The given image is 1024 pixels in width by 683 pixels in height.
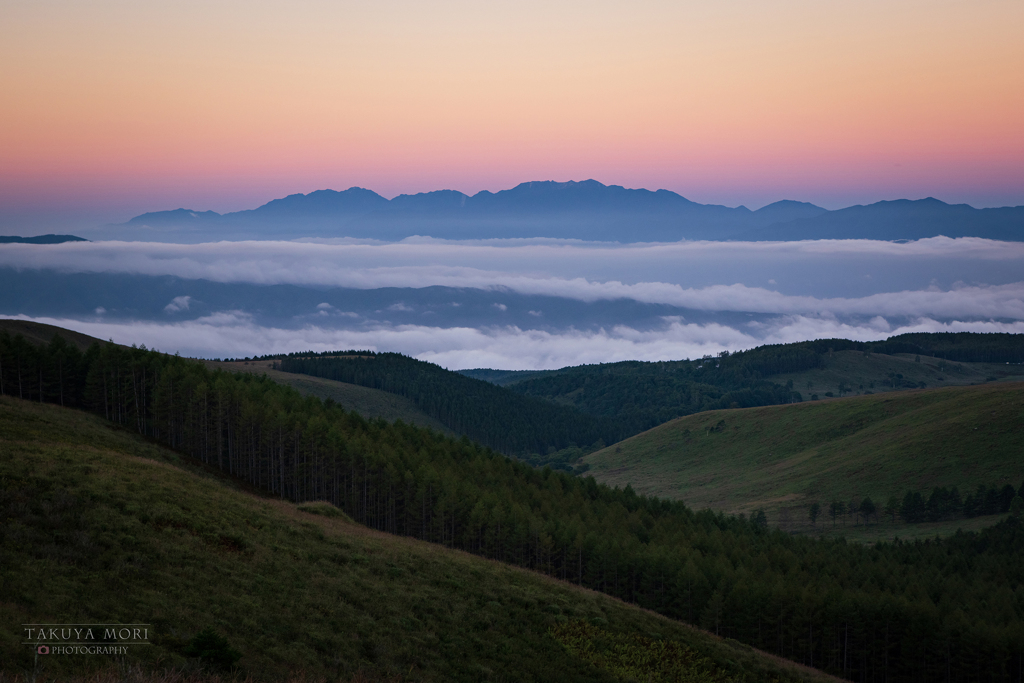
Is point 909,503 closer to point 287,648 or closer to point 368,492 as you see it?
point 368,492

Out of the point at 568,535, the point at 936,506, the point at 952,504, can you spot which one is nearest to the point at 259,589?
the point at 568,535

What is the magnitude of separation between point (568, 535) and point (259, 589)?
55031 millimetres

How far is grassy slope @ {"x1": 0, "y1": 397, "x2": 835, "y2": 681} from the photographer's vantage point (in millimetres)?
25703

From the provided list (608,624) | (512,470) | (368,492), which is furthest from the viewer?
(512,470)

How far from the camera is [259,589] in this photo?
3175cm

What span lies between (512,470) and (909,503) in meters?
120

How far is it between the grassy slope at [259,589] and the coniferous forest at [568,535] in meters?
28.5

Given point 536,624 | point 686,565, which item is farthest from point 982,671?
point 536,624

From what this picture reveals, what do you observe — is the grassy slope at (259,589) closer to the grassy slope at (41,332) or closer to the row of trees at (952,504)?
the grassy slope at (41,332)

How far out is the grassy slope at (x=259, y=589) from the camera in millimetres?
25703

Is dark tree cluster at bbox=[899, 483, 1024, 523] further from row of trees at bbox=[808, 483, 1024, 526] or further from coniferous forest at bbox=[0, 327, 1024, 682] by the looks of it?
coniferous forest at bbox=[0, 327, 1024, 682]

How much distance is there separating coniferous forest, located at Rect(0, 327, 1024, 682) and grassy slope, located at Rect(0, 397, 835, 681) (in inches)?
1122

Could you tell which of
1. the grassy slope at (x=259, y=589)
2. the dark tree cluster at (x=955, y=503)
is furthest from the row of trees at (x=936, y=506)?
the grassy slope at (x=259, y=589)

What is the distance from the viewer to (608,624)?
42688 mm
